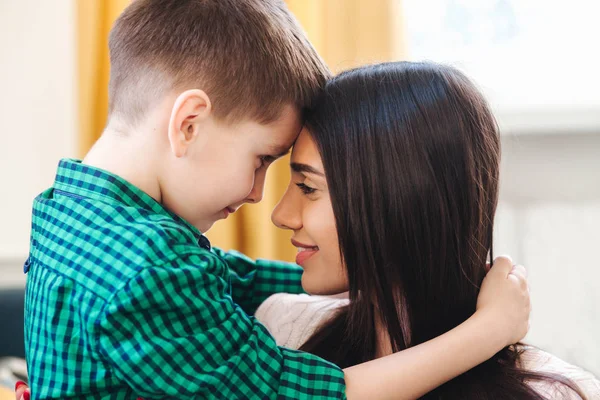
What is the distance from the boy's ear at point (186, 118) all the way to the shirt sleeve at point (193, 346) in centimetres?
19

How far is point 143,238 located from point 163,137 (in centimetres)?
21

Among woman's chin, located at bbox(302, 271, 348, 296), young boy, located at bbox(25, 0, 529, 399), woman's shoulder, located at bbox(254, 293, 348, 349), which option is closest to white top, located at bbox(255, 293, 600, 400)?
woman's shoulder, located at bbox(254, 293, 348, 349)

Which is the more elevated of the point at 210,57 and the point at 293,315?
the point at 210,57

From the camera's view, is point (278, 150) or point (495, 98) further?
point (495, 98)

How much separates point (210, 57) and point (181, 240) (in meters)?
0.29

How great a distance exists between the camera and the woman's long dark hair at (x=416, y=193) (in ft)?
3.58

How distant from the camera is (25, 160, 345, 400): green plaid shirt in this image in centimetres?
87

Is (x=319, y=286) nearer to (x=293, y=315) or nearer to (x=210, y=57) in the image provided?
(x=293, y=315)

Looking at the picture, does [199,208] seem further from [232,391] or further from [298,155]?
[232,391]

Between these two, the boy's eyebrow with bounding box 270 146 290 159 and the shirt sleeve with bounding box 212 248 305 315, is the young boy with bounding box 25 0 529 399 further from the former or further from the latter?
the shirt sleeve with bounding box 212 248 305 315

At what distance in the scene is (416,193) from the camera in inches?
42.9

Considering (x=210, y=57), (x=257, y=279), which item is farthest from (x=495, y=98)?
(x=210, y=57)

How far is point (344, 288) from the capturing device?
4.08ft

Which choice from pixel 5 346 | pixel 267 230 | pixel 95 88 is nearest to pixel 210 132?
pixel 267 230
